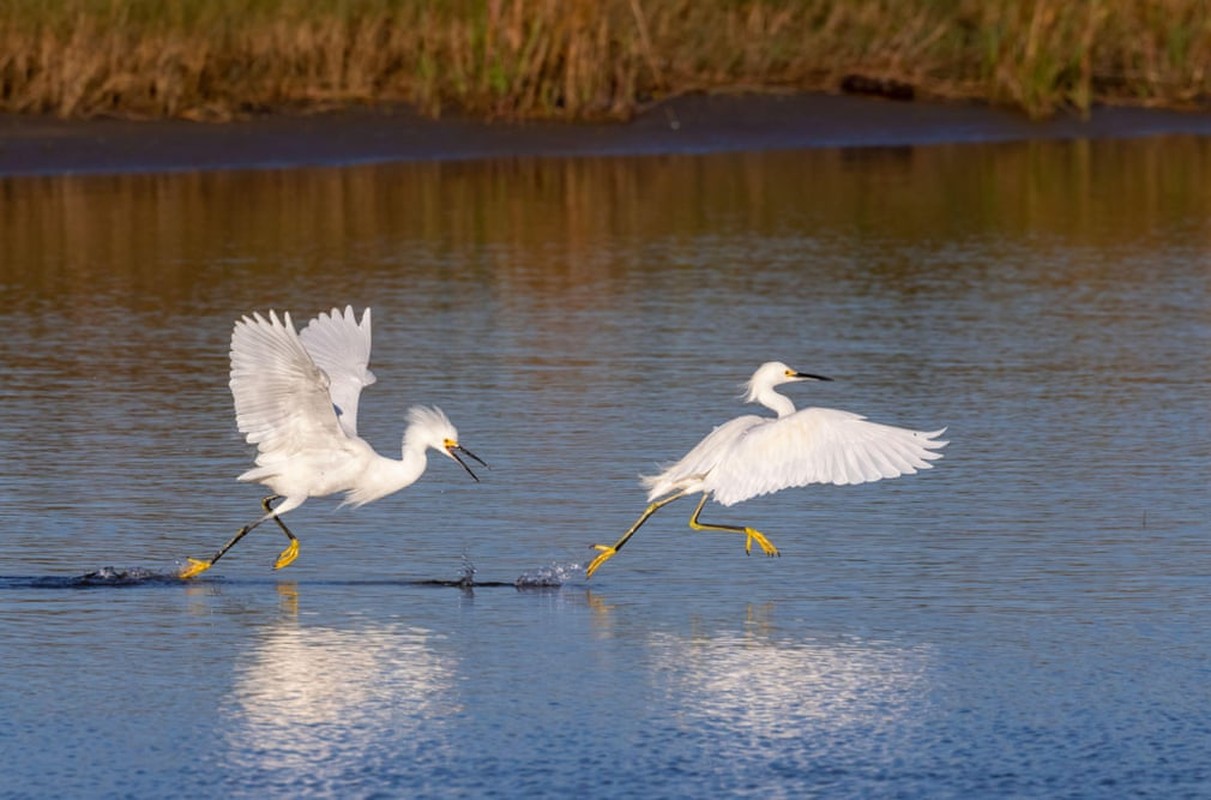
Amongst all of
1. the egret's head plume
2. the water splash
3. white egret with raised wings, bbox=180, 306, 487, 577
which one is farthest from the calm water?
the egret's head plume

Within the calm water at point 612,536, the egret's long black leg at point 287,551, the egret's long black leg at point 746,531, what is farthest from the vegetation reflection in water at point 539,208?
the egret's long black leg at point 746,531

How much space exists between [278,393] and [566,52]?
1360cm

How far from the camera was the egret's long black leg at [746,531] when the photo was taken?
8.38 m

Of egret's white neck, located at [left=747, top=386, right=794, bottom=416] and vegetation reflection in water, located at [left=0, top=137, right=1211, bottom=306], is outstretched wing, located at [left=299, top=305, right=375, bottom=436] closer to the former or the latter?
egret's white neck, located at [left=747, top=386, right=794, bottom=416]

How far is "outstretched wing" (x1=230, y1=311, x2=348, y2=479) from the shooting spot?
817cm

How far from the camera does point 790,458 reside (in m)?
8.18

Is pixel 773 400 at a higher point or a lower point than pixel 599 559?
higher

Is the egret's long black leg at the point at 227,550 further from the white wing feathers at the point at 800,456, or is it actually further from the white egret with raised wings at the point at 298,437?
the white wing feathers at the point at 800,456

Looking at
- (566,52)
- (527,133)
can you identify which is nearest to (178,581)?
(527,133)

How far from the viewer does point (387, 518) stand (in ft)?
30.0

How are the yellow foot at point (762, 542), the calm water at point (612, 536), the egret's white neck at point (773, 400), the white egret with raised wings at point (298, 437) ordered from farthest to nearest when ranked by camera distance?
the egret's white neck at point (773, 400)
the yellow foot at point (762, 542)
the white egret with raised wings at point (298, 437)
the calm water at point (612, 536)

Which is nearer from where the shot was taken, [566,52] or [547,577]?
[547,577]

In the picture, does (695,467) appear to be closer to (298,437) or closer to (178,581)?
(298,437)

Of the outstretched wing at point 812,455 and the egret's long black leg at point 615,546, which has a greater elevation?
the outstretched wing at point 812,455
